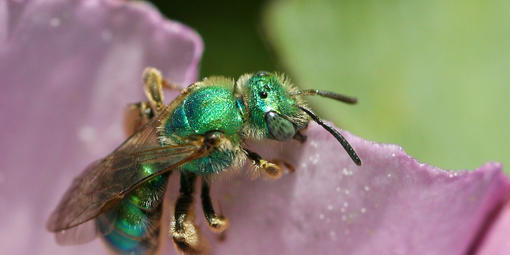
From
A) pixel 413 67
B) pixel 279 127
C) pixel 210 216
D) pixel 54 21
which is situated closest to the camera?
pixel 279 127

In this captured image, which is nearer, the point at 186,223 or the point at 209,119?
the point at 209,119

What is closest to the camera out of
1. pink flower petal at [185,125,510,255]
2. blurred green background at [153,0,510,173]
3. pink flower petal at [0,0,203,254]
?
pink flower petal at [185,125,510,255]

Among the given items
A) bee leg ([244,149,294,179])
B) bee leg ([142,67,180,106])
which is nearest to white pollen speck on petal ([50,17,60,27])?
bee leg ([142,67,180,106])

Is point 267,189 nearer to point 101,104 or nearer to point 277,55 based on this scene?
point 101,104

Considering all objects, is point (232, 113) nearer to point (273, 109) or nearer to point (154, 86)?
point (273, 109)

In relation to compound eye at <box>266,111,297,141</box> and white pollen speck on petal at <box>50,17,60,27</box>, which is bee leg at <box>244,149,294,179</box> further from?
white pollen speck on petal at <box>50,17,60,27</box>

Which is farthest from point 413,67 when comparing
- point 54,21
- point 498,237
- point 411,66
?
point 54,21
